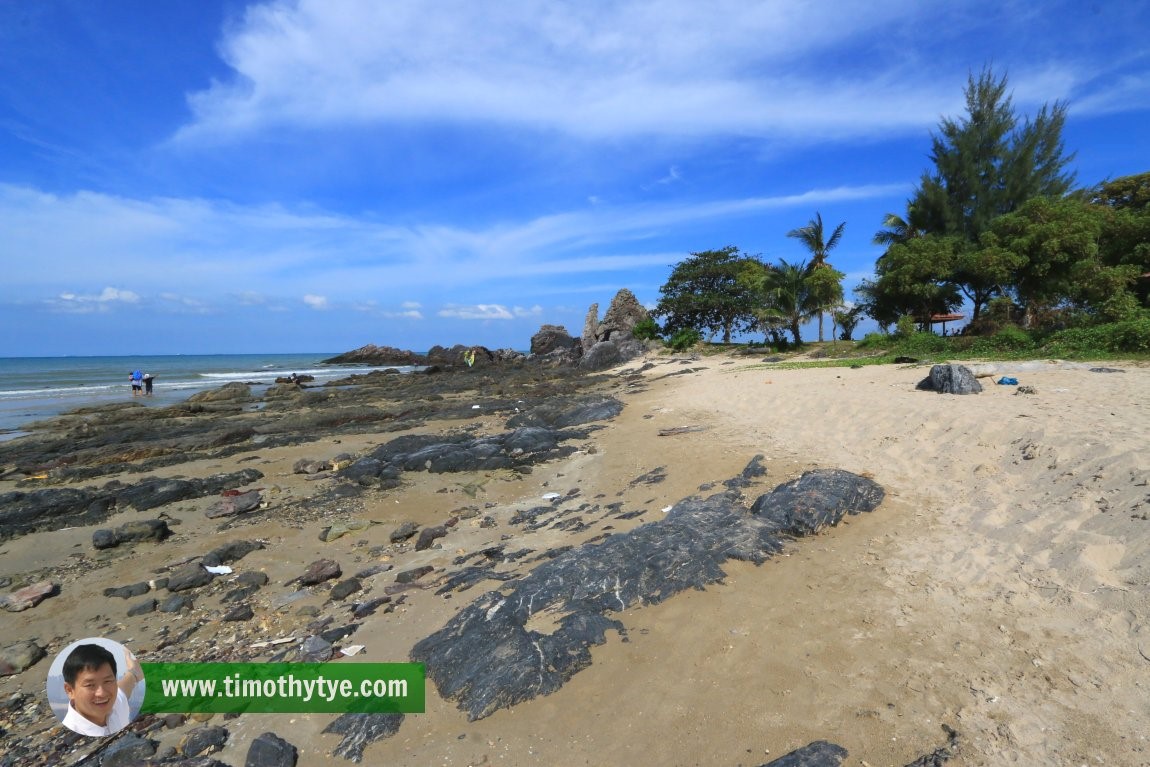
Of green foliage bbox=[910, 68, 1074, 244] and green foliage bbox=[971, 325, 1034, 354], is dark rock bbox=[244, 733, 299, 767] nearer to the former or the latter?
green foliage bbox=[971, 325, 1034, 354]

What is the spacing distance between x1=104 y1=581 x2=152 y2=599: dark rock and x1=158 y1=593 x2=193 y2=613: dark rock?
0.52m

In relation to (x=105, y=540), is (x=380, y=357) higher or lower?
higher

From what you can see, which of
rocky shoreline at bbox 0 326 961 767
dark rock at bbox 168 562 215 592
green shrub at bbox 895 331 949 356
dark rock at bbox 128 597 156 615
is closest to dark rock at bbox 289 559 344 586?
rocky shoreline at bbox 0 326 961 767

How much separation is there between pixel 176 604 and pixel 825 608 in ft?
22.8

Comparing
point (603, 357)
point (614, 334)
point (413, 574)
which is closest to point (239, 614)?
point (413, 574)

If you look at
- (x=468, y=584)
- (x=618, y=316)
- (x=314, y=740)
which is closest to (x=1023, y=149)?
(x=618, y=316)

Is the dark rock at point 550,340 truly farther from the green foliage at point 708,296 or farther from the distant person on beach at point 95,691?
the distant person on beach at point 95,691

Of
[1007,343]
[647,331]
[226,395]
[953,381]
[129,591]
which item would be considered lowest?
[129,591]

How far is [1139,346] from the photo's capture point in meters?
12.9

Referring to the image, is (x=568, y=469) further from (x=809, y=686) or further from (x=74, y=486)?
(x=74, y=486)

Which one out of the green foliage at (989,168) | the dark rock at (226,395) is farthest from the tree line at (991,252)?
the dark rock at (226,395)

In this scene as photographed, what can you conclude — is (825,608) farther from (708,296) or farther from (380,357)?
(380,357)

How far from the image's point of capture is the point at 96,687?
3.68 m

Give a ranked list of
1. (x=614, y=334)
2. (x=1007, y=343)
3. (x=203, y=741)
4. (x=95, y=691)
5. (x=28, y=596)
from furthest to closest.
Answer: (x=614, y=334), (x=1007, y=343), (x=28, y=596), (x=203, y=741), (x=95, y=691)
